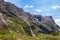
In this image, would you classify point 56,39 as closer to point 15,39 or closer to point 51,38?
point 51,38

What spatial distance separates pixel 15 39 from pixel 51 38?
11.7 meters

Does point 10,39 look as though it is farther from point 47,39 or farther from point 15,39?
point 47,39

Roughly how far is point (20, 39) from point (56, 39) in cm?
1171

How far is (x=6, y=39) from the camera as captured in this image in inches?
1973

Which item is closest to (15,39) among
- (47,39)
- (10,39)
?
(10,39)

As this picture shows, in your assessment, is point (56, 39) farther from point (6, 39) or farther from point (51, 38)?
point (6, 39)

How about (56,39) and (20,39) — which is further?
(56,39)

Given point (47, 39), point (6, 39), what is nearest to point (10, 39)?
point (6, 39)

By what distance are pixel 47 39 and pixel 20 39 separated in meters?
9.43

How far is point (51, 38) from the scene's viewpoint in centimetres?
5700

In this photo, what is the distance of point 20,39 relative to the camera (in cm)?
5109

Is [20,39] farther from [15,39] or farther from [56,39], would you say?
[56,39]

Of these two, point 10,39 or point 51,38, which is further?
point 51,38

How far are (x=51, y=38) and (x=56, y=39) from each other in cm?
159
